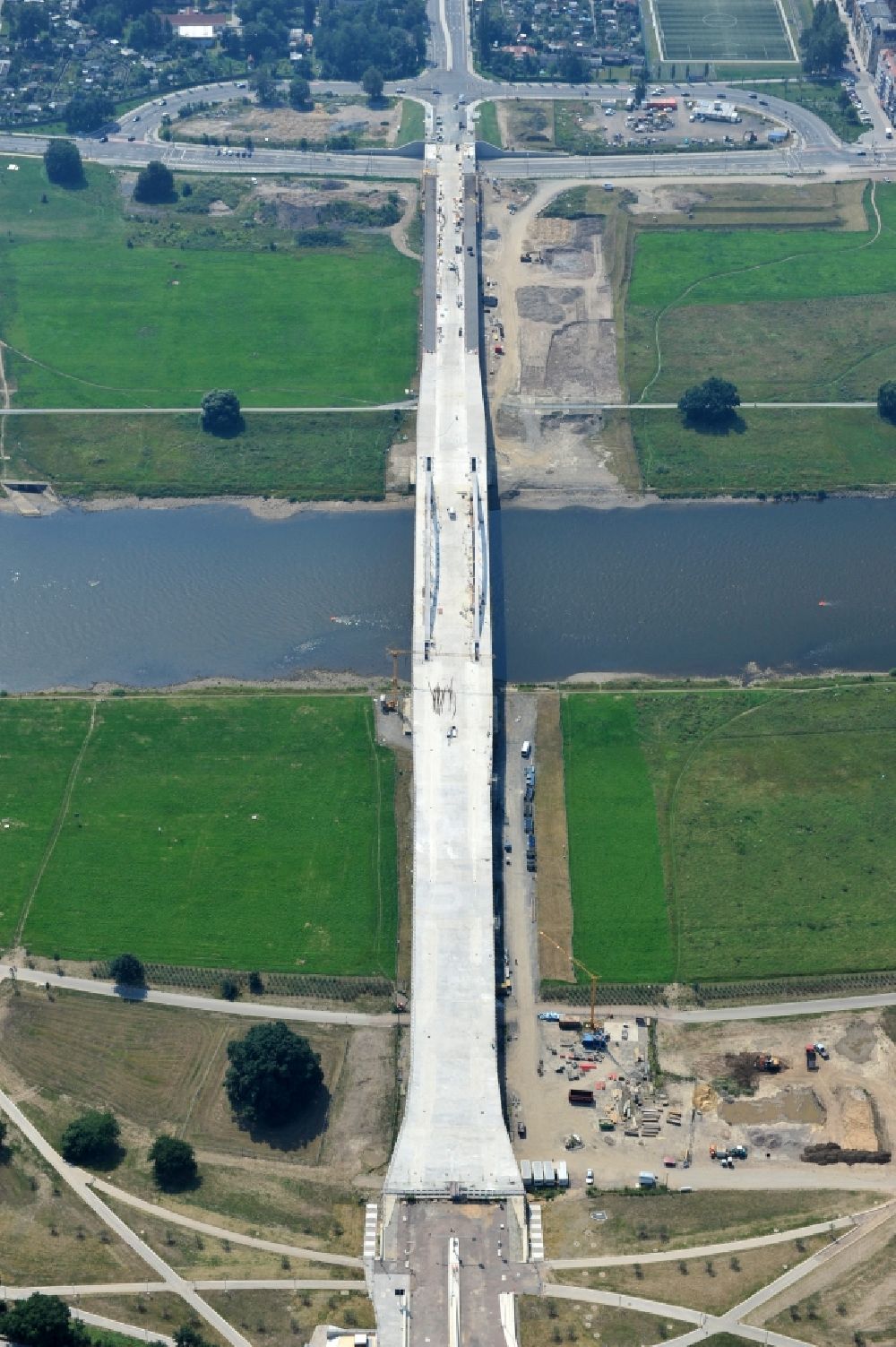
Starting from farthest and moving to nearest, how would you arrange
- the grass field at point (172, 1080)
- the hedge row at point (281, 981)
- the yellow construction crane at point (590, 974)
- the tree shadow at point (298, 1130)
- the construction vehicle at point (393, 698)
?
the construction vehicle at point (393, 698)
the hedge row at point (281, 981)
the yellow construction crane at point (590, 974)
the tree shadow at point (298, 1130)
the grass field at point (172, 1080)

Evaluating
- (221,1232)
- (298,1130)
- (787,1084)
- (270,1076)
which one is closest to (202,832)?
(270,1076)

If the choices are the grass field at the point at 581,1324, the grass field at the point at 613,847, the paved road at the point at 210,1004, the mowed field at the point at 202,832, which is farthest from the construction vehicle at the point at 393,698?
the grass field at the point at 581,1324

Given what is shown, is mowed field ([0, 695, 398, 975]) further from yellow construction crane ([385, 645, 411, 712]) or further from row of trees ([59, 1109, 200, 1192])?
row of trees ([59, 1109, 200, 1192])

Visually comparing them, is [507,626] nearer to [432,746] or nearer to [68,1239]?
[432,746]

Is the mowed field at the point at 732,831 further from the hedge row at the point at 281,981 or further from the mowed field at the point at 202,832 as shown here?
the mowed field at the point at 202,832

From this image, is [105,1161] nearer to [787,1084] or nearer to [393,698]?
[787,1084]

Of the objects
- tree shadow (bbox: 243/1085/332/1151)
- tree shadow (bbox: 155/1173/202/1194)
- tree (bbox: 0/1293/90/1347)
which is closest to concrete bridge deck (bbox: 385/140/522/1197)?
tree shadow (bbox: 243/1085/332/1151)
